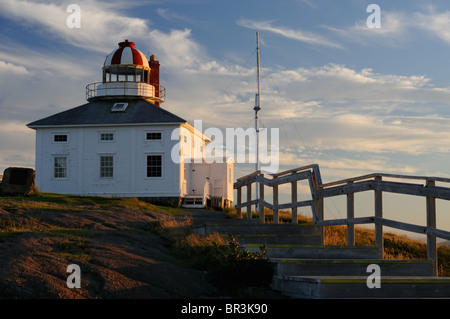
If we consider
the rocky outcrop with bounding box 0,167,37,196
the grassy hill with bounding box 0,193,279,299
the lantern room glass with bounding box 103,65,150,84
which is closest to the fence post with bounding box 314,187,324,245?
the grassy hill with bounding box 0,193,279,299

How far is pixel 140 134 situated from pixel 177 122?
7.72ft

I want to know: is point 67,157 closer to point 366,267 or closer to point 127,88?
point 127,88

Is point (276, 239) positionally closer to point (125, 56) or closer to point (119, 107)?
point (119, 107)

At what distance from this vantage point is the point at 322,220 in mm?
12109

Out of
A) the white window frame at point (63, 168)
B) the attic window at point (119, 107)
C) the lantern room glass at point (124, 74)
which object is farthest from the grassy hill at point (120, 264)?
the lantern room glass at point (124, 74)

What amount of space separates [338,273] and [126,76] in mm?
27840

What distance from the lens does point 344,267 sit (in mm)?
8906

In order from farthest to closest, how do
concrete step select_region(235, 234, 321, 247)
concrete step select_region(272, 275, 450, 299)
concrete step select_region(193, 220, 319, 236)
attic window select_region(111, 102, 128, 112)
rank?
attic window select_region(111, 102, 128, 112) → concrete step select_region(193, 220, 319, 236) → concrete step select_region(235, 234, 321, 247) → concrete step select_region(272, 275, 450, 299)

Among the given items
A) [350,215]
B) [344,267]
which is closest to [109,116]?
[350,215]

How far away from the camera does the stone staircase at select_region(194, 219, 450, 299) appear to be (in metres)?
7.53

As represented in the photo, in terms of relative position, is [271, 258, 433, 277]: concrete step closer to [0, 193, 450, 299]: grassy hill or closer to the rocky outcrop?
[0, 193, 450, 299]: grassy hill

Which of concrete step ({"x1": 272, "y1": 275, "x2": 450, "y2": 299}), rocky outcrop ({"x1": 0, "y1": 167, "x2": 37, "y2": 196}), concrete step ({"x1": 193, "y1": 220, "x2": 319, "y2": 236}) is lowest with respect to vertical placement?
concrete step ({"x1": 272, "y1": 275, "x2": 450, "y2": 299})

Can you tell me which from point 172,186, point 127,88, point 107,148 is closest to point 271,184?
point 172,186

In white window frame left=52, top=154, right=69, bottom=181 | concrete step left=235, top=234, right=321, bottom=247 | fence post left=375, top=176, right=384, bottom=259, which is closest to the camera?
fence post left=375, top=176, right=384, bottom=259
